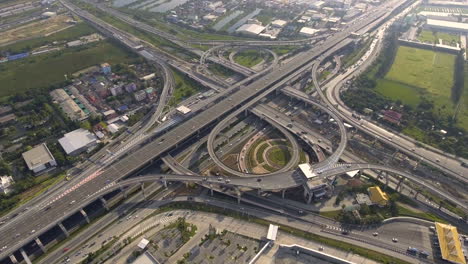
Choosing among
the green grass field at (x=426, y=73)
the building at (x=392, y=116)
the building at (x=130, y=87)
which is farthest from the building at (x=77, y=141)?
the green grass field at (x=426, y=73)

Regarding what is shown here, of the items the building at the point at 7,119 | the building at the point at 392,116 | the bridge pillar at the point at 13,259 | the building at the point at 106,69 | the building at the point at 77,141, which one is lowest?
the bridge pillar at the point at 13,259

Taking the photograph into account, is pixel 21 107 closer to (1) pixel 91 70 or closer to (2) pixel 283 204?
(1) pixel 91 70

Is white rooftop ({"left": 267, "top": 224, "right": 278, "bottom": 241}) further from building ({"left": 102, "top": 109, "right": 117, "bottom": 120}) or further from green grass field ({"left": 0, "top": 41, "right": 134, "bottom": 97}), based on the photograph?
green grass field ({"left": 0, "top": 41, "right": 134, "bottom": 97})

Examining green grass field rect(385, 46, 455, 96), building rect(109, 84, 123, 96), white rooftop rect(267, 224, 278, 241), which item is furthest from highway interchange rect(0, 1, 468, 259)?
green grass field rect(385, 46, 455, 96)

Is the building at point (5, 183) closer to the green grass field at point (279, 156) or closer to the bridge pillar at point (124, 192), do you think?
the bridge pillar at point (124, 192)

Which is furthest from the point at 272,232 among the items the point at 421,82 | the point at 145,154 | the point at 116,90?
the point at 421,82

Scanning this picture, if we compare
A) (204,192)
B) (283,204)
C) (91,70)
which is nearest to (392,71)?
(283,204)

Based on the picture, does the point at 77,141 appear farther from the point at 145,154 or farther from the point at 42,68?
the point at 42,68
